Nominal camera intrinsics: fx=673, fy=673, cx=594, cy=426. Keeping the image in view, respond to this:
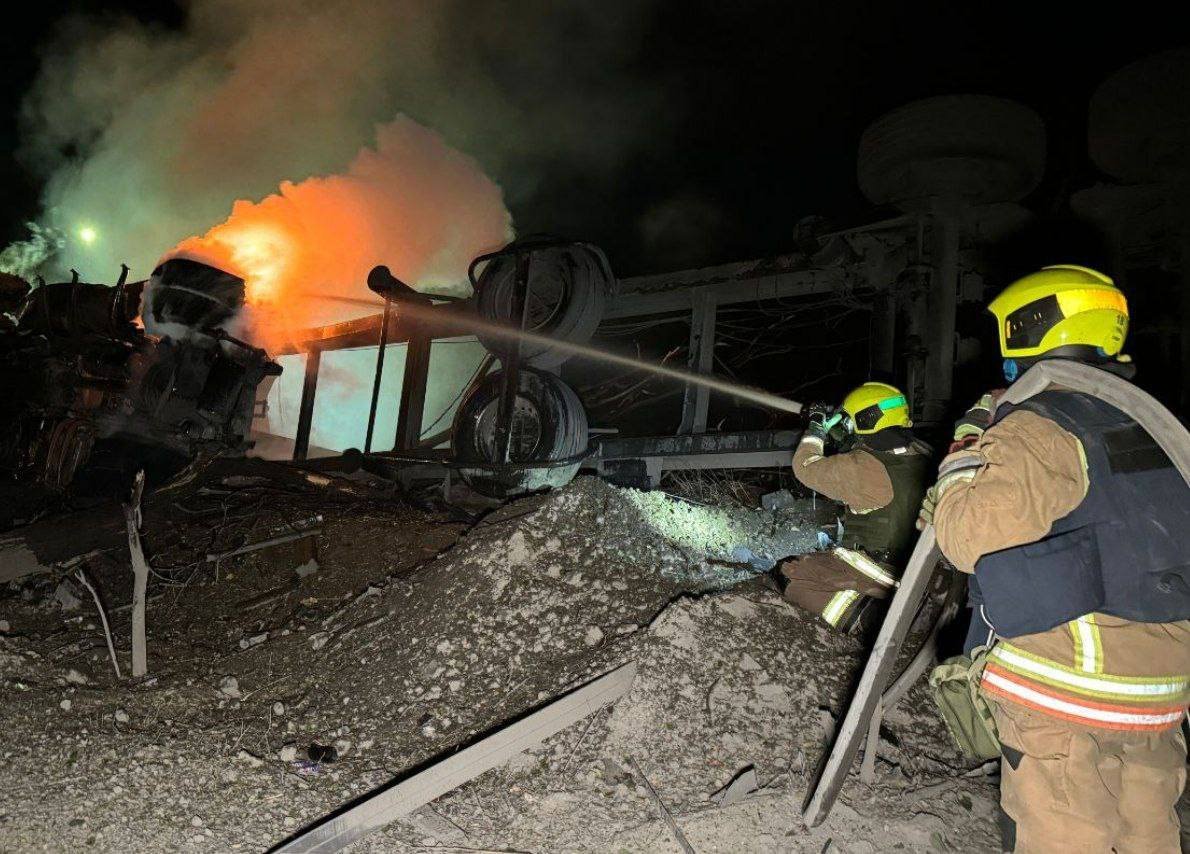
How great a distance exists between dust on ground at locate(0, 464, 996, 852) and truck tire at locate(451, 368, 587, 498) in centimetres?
203

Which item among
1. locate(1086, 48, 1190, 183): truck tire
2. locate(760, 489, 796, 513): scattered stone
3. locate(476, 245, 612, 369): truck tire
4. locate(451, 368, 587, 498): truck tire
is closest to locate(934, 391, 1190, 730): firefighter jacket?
locate(760, 489, 796, 513): scattered stone

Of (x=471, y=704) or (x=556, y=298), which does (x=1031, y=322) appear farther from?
(x=556, y=298)

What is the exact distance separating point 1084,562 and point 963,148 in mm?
7677

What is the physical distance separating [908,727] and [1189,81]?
8.59 meters

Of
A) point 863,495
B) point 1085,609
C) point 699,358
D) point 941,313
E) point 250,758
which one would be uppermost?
point 941,313

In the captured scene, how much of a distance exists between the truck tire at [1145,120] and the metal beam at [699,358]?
17.3ft

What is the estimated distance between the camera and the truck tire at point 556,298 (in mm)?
7910

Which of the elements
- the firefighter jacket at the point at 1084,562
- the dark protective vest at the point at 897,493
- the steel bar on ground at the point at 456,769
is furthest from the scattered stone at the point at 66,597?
the firefighter jacket at the point at 1084,562

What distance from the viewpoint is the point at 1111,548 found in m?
1.79

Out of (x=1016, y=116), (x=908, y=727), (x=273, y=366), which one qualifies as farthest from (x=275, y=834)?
(x=1016, y=116)

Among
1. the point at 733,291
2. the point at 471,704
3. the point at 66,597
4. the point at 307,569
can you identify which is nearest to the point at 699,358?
the point at 733,291

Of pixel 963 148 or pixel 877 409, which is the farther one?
pixel 963 148

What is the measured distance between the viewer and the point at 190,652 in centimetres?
432

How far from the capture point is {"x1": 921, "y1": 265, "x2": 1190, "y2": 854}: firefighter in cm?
177
